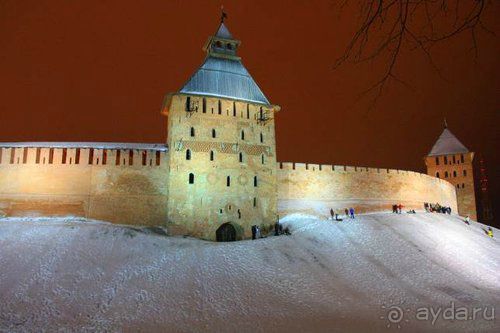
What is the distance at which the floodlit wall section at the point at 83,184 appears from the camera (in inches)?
861

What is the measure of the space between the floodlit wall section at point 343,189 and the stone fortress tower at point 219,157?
1823mm

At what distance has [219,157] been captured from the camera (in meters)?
24.4

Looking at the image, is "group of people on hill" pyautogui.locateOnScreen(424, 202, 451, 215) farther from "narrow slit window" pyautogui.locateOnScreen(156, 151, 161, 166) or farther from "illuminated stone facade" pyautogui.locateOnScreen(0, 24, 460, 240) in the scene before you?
"narrow slit window" pyautogui.locateOnScreen(156, 151, 161, 166)

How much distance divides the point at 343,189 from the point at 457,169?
1998cm

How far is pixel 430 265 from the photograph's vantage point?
20328 mm

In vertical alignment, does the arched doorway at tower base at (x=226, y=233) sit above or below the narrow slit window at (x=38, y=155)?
below

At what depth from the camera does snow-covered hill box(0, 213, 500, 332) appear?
13297mm

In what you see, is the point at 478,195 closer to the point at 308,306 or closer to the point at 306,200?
the point at 306,200

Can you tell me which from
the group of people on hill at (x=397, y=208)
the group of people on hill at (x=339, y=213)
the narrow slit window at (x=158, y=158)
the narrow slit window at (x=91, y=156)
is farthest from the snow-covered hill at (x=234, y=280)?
the group of people on hill at (x=397, y=208)

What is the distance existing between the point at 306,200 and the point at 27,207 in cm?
1578

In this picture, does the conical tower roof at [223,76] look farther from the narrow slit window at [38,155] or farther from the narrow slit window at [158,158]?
the narrow slit window at [38,155]

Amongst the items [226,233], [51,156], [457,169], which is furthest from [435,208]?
[51,156]

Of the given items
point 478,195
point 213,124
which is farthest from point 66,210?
point 478,195

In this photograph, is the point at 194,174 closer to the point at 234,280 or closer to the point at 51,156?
the point at 51,156
